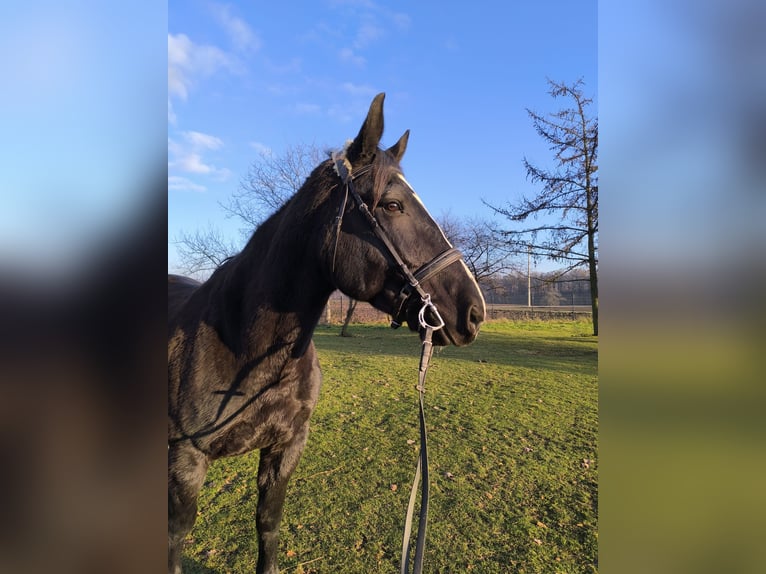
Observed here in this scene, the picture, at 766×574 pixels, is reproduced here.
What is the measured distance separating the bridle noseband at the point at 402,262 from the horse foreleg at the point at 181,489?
1448mm

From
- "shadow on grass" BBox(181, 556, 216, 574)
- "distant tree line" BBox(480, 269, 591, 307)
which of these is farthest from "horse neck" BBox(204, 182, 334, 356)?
"distant tree line" BBox(480, 269, 591, 307)

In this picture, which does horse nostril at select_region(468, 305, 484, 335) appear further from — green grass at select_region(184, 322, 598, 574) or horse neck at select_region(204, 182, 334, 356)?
green grass at select_region(184, 322, 598, 574)

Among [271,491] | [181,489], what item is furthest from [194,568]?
[181,489]

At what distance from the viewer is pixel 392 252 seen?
1986mm

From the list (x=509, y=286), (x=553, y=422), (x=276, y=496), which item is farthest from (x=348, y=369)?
(x=509, y=286)

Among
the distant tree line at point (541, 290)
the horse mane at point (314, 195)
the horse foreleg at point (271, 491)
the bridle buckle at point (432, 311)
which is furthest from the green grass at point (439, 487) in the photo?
the distant tree line at point (541, 290)

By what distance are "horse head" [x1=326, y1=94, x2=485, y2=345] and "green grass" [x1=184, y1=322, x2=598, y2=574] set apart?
2.44 meters

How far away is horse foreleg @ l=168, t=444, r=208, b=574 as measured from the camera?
7.30ft

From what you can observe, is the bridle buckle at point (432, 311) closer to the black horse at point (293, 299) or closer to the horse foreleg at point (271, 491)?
A: the black horse at point (293, 299)

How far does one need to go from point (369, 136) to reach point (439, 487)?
4.05 metres
